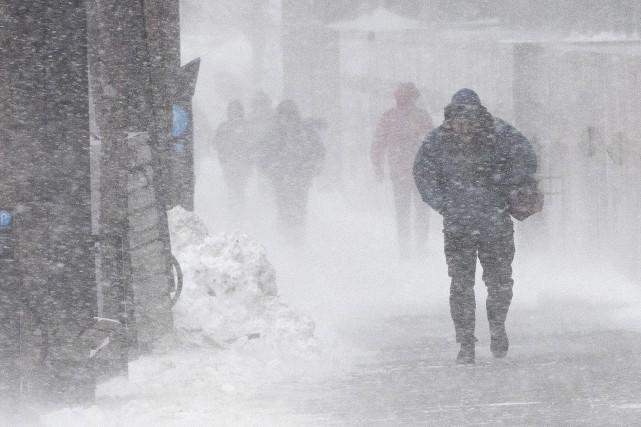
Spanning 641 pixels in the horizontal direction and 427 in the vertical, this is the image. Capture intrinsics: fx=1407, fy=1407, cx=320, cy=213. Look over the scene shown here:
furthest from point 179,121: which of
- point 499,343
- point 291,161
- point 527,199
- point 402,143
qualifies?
point 291,161

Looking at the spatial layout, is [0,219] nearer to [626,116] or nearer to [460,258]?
[460,258]

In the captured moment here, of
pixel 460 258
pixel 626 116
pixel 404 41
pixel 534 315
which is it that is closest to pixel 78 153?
pixel 460 258

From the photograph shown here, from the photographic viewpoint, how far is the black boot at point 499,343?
8.66m

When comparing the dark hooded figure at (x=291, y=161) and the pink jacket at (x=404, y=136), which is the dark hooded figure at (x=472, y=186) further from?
the dark hooded figure at (x=291, y=161)

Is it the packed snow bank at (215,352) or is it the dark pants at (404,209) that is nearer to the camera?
the packed snow bank at (215,352)

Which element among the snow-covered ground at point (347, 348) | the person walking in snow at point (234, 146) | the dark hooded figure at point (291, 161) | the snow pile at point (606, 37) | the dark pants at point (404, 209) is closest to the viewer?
the snow-covered ground at point (347, 348)

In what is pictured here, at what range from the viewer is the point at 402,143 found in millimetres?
14766

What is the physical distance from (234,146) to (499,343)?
31.5ft

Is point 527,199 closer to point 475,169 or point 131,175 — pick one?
point 475,169

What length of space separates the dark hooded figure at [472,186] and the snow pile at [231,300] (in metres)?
1.13

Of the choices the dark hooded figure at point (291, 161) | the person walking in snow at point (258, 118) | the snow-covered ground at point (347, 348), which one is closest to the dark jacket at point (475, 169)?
the snow-covered ground at point (347, 348)

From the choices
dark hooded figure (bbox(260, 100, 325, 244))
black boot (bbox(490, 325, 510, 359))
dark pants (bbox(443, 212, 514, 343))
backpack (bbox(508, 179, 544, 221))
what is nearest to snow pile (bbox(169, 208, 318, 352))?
dark pants (bbox(443, 212, 514, 343))

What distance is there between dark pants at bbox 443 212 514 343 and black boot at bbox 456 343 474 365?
0.36 ft

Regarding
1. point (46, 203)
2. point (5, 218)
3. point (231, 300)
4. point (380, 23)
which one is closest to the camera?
point (5, 218)
